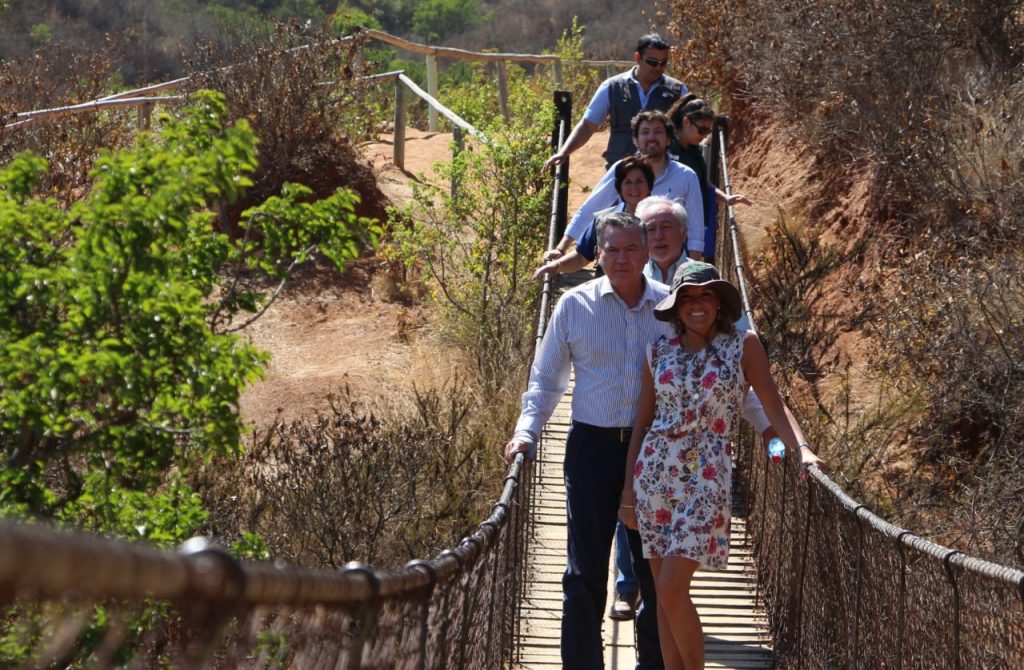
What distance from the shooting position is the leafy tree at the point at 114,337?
14.4ft

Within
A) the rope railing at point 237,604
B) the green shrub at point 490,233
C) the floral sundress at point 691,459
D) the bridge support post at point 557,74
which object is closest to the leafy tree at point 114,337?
the rope railing at point 237,604

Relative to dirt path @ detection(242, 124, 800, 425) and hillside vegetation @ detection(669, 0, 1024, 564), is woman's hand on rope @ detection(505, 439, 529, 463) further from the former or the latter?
dirt path @ detection(242, 124, 800, 425)

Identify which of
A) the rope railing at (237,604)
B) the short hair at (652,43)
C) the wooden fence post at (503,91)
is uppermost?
the wooden fence post at (503,91)

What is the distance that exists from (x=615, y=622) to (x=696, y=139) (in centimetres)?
264

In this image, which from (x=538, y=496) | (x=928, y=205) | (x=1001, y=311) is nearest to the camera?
(x=538, y=496)

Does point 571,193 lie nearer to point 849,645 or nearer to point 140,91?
point 140,91

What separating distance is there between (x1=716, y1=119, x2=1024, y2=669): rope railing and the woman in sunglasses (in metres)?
1.70

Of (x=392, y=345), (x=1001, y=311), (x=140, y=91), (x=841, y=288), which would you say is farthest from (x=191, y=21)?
(x=1001, y=311)

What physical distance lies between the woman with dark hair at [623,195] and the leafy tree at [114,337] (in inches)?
59.0

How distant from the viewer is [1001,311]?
7.66 meters

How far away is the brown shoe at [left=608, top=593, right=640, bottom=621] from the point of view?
18.6ft

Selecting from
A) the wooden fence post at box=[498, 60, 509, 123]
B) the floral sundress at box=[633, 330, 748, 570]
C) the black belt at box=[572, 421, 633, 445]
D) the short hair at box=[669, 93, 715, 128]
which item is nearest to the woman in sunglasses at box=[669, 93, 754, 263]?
the short hair at box=[669, 93, 715, 128]

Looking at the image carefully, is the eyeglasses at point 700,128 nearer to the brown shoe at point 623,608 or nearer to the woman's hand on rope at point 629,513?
the brown shoe at point 623,608

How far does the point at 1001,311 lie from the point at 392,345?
5.41m
